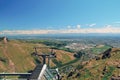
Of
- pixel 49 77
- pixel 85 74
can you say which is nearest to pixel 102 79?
pixel 85 74

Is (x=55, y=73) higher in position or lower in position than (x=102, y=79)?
higher

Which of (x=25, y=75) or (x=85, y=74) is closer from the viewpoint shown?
(x=25, y=75)

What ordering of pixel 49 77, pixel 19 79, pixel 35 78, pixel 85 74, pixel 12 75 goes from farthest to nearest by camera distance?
pixel 85 74
pixel 12 75
pixel 19 79
pixel 49 77
pixel 35 78

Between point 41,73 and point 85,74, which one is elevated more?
point 41,73

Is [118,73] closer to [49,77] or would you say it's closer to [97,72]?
[97,72]

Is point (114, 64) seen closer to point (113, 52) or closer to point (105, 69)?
point (105, 69)

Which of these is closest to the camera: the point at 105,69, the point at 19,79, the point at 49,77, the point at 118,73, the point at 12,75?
the point at 49,77

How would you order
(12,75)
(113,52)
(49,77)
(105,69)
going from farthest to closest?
(113,52) < (105,69) < (12,75) < (49,77)

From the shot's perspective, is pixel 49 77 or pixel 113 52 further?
pixel 113 52

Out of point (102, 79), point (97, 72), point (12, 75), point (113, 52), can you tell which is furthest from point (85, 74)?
point (12, 75)
